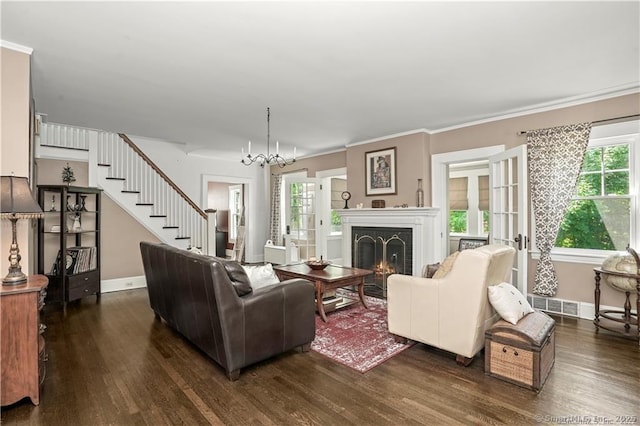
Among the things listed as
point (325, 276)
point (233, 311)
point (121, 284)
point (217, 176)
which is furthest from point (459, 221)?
point (121, 284)

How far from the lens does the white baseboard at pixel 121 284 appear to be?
5.23m

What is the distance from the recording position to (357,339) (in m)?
3.22

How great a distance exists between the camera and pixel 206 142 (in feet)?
19.7

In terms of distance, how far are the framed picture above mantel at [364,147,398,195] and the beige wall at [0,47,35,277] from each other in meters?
4.49

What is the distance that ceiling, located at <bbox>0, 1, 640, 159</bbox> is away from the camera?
7.22 feet

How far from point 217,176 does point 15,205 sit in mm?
5380

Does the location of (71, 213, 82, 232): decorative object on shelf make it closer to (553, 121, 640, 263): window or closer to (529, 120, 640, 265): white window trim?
(553, 121, 640, 263): window

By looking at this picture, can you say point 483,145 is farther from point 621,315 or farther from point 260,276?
point 260,276

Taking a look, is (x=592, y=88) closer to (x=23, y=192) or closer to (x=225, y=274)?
(x=225, y=274)

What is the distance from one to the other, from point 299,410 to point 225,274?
101 centimetres

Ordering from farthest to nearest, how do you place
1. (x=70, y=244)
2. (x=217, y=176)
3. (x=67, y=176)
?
(x=217, y=176)
(x=70, y=244)
(x=67, y=176)

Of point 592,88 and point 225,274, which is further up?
point 592,88

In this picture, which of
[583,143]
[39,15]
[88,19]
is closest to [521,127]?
[583,143]

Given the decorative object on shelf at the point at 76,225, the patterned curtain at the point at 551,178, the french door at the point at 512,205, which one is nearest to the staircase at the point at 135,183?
the decorative object on shelf at the point at 76,225
